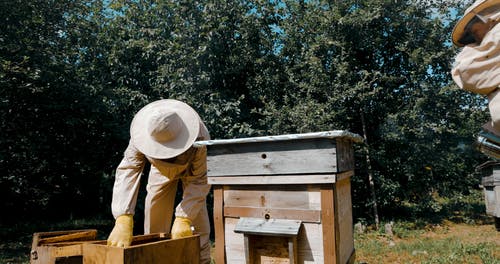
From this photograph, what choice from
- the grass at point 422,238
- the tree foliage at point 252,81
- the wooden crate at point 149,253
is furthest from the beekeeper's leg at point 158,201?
the tree foliage at point 252,81

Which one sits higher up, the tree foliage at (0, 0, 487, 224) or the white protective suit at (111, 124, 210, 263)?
the tree foliage at (0, 0, 487, 224)

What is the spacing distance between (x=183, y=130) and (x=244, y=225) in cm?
82

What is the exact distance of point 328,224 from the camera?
229cm

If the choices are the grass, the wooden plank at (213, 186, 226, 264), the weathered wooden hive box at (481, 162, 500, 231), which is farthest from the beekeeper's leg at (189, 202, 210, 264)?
the weathered wooden hive box at (481, 162, 500, 231)

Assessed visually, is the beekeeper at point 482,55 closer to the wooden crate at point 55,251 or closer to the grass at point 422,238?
the wooden crate at point 55,251

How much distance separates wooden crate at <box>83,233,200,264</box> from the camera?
1.53 meters

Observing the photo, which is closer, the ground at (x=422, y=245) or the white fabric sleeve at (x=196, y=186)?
the white fabric sleeve at (x=196, y=186)

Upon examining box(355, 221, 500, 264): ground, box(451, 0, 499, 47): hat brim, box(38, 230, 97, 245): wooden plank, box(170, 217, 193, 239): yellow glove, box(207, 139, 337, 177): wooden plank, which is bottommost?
box(355, 221, 500, 264): ground

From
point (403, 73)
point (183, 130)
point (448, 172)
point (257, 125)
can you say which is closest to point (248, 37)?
point (257, 125)

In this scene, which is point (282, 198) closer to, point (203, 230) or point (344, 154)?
point (344, 154)

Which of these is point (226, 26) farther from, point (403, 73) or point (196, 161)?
point (196, 161)

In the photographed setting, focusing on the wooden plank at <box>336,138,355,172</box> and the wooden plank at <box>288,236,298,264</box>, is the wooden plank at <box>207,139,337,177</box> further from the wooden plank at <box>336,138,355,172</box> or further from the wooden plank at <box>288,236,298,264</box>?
the wooden plank at <box>288,236,298,264</box>

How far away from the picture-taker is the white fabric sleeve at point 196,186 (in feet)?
8.89

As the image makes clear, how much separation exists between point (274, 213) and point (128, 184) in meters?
1.09
